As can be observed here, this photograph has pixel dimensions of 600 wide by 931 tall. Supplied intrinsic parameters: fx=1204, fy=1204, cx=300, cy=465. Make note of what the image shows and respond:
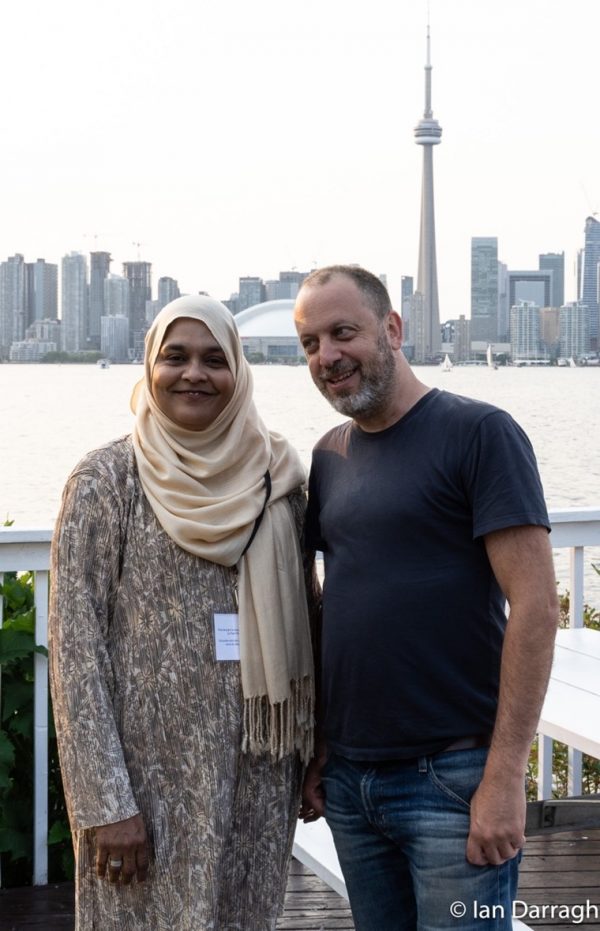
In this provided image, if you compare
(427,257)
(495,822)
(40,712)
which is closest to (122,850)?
(495,822)

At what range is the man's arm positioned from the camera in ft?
6.31

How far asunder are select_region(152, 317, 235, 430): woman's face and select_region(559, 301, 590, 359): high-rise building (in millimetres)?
43878

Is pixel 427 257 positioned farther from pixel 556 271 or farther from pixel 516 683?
pixel 516 683

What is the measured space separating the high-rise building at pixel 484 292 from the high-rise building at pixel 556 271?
2.34 m

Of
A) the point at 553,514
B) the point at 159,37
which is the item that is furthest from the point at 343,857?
the point at 159,37

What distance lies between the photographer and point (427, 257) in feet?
271

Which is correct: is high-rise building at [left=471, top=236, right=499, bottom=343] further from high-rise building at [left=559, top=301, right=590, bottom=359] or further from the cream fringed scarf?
the cream fringed scarf

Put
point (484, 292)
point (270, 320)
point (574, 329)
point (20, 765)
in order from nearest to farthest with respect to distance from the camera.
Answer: point (20, 765) → point (574, 329) → point (270, 320) → point (484, 292)

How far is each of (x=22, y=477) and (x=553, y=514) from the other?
22165 millimetres

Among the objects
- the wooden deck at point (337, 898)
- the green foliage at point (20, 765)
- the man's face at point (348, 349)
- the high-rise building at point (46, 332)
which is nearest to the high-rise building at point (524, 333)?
the high-rise building at point (46, 332)

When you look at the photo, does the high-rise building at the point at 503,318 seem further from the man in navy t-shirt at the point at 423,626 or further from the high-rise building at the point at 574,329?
the man in navy t-shirt at the point at 423,626

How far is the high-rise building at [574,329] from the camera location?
4523cm

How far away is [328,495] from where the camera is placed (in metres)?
2.19

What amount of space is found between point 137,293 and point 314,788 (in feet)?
113
